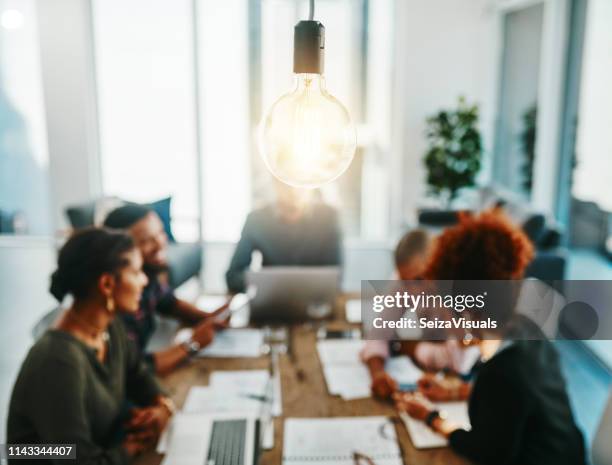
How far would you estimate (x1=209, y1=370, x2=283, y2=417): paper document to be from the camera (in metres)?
1.69

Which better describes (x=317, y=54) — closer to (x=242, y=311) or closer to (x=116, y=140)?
(x=242, y=311)

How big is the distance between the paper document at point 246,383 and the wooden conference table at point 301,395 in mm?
21

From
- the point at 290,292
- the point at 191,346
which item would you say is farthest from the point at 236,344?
the point at 290,292

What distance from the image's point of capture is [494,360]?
4.81 ft

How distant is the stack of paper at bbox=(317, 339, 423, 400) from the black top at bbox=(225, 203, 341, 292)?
1241 mm

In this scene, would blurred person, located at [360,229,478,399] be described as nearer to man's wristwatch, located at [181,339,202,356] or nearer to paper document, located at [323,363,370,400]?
paper document, located at [323,363,370,400]

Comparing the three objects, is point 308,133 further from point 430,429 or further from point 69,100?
point 69,100

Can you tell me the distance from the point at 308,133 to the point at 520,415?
85cm

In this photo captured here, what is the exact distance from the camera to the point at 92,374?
152cm

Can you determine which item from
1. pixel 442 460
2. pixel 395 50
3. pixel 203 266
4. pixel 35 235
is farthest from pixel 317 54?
pixel 35 235

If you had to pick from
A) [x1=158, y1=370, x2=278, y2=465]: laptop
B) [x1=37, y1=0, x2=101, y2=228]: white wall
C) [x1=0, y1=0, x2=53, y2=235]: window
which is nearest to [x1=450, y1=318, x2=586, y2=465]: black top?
[x1=158, y1=370, x2=278, y2=465]: laptop

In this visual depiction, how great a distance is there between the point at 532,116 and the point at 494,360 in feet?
13.4

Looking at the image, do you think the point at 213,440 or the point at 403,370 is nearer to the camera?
the point at 213,440
